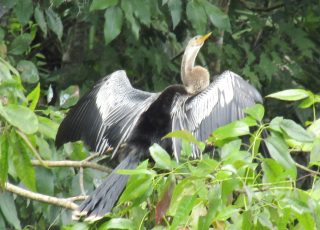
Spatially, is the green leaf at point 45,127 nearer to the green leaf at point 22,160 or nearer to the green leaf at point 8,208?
the green leaf at point 8,208

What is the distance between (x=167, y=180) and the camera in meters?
2.87

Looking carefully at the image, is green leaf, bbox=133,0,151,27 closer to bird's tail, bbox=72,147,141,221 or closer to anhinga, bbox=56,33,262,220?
anhinga, bbox=56,33,262,220

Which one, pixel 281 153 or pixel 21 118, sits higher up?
pixel 21 118

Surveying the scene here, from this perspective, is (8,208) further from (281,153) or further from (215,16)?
(215,16)

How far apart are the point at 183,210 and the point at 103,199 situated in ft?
3.58

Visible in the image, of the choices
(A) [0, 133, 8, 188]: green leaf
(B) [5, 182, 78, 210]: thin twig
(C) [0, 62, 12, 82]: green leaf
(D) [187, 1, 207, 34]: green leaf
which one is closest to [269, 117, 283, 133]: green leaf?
(A) [0, 133, 8, 188]: green leaf

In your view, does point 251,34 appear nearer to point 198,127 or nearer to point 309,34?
point 309,34

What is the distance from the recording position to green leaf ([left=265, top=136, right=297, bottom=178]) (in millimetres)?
2852

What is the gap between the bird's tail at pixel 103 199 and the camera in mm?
3488

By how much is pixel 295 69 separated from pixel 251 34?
65 cm

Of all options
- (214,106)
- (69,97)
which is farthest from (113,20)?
(214,106)

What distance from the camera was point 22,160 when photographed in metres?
3.08

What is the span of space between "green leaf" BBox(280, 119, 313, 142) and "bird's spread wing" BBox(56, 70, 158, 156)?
1.67 meters

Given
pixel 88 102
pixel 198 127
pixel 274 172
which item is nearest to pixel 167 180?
pixel 274 172
